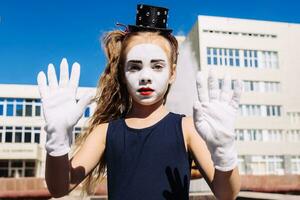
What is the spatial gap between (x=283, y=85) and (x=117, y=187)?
137 ft

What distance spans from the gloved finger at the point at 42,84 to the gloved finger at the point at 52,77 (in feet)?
0.09

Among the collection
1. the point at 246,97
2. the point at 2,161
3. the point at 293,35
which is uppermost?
the point at 293,35

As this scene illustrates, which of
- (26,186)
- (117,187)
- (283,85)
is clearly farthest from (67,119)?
(283,85)

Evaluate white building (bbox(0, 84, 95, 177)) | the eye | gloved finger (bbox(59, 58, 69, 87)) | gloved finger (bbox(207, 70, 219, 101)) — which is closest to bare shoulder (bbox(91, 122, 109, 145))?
the eye

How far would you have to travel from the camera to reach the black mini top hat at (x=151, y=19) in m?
2.74

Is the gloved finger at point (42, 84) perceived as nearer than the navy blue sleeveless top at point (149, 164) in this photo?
Yes

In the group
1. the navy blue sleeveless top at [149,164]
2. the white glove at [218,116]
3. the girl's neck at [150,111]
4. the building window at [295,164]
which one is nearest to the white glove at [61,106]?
the navy blue sleeveless top at [149,164]

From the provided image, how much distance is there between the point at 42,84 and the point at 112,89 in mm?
673

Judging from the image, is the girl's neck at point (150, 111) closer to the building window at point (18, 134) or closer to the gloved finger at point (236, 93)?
the gloved finger at point (236, 93)

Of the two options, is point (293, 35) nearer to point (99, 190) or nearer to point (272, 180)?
point (272, 180)

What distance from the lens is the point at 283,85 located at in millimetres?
42312

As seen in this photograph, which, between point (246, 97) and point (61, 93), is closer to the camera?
point (61, 93)

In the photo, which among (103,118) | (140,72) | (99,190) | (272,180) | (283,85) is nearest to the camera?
(140,72)

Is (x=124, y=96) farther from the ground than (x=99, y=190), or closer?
Answer: farther from the ground
